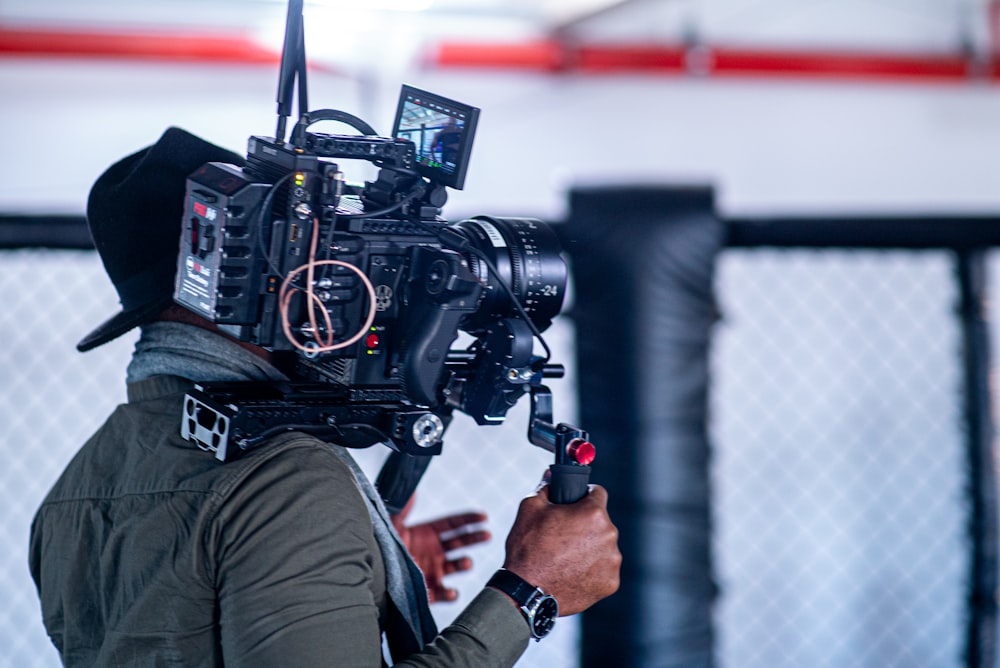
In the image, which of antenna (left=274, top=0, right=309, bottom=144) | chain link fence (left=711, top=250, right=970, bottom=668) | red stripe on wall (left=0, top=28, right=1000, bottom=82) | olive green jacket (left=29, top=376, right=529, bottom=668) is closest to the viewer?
olive green jacket (left=29, top=376, right=529, bottom=668)

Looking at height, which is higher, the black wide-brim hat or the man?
the black wide-brim hat

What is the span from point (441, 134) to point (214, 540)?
1.51 feet

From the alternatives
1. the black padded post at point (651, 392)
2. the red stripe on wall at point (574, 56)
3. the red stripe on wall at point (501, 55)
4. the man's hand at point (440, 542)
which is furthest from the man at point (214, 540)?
the red stripe on wall at point (501, 55)

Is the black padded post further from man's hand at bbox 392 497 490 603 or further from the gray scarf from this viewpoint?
the gray scarf

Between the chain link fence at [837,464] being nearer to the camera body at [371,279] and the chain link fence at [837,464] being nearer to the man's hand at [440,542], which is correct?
the man's hand at [440,542]

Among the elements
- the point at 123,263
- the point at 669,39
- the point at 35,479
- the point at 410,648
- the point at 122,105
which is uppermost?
the point at 669,39

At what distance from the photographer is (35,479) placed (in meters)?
3.64

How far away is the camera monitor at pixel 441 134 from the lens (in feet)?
3.21

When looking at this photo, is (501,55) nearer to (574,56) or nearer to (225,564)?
(574,56)

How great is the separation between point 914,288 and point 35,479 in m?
4.06

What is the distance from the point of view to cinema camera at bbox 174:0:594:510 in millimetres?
865

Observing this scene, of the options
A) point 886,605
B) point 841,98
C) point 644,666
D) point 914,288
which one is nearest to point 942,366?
point 914,288

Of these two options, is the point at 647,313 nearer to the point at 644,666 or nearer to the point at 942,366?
the point at 644,666

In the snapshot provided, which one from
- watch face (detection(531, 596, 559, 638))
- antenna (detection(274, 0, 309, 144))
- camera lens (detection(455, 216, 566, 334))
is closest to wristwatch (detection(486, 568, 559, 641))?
watch face (detection(531, 596, 559, 638))
